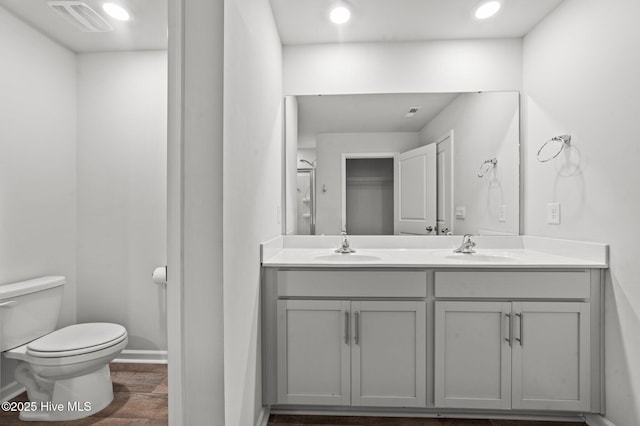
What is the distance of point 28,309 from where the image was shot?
157 centimetres

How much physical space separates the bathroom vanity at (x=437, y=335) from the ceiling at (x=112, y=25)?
1401 mm

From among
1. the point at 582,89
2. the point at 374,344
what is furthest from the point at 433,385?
the point at 582,89

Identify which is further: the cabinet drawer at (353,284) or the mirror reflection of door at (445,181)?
the mirror reflection of door at (445,181)

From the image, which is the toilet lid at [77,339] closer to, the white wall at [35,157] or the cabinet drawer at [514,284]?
the white wall at [35,157]

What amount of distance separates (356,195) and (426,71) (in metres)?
1.00

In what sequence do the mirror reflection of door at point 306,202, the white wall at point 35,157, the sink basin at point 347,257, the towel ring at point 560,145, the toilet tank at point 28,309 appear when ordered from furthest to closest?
the mirror reflection of door at point 306,202 → the sink basin at point 347,257 → the towel ring at point 560,145 → the toilet tank at point 28,309 → the white wall at point 35,157

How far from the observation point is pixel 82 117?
5.69ft

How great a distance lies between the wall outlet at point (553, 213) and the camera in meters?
1.96

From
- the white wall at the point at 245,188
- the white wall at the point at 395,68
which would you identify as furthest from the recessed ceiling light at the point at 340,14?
the white wall at the point at 245,188

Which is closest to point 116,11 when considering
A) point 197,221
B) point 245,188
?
point 245,188

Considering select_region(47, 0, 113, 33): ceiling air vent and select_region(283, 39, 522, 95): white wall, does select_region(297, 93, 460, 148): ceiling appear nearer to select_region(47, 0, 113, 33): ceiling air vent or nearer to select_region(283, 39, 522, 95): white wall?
select_region(283, 39, 522, 95): white wall

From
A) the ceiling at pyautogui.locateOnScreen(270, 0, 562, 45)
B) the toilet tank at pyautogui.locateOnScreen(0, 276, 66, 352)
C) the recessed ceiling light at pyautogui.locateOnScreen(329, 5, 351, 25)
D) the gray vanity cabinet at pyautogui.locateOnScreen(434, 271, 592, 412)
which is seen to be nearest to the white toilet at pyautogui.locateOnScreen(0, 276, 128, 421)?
the toilet tank at pyautogui.locateOnScreen(0, 276, 66, 352)

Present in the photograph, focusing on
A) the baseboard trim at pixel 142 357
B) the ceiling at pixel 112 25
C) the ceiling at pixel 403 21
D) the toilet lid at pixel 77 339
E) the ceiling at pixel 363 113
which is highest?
the ceiling at pixel 403 21

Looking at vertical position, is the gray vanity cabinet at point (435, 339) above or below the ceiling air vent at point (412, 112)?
below
